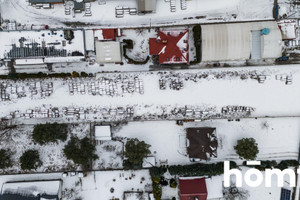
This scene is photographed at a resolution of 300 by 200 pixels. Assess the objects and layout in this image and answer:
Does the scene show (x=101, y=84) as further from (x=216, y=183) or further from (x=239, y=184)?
(x=239, y=184)

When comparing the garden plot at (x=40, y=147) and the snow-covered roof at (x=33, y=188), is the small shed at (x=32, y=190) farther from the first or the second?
the garden plot at (x=40, y=147)

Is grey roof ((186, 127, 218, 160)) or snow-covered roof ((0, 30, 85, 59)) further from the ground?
snow-covered roof ((0, 30, 85, 59))

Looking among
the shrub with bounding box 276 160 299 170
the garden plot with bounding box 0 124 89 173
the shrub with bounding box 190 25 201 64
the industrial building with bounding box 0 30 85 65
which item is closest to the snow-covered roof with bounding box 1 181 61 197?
the garden plot with bounding box 0 124 89 173

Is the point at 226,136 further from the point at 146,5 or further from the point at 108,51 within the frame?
the point at 146,5

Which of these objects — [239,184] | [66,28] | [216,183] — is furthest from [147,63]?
[239,184]

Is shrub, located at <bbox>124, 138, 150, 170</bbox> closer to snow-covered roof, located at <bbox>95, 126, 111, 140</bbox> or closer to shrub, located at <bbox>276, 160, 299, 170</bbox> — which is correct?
snow-covered roof, located at <bbox>95, 126, 111, 140</bbox>

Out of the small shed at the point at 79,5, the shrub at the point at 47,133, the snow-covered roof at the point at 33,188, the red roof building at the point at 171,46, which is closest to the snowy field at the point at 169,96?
the shrub at the point at 47,133

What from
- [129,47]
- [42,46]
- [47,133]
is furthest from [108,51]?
[47,133]
